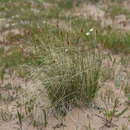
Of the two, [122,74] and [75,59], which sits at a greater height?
[75,59]

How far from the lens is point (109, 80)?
4.52 metres

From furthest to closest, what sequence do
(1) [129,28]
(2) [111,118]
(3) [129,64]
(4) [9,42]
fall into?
(1) [129,28]
(4) [9,42]
(3) [129,64]
(2) [111,118]

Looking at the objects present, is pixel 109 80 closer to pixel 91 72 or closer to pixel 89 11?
pixel 91 72

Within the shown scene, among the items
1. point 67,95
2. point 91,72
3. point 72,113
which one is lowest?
point 72,113

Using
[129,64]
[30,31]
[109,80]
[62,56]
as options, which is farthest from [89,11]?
[62,56]

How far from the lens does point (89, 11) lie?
26.6ft

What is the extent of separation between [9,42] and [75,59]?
8.95 feet

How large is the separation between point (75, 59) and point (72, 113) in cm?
63

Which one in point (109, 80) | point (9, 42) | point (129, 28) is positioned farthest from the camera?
point (129, 28)

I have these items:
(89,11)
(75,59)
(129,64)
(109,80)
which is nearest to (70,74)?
(75,59)

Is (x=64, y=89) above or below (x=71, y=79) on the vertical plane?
below

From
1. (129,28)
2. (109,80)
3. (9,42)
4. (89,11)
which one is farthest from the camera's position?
(89,11)

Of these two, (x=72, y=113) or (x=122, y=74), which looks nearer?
(x=72, y=113)

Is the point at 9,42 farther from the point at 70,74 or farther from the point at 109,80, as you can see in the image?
the point at 70,74
